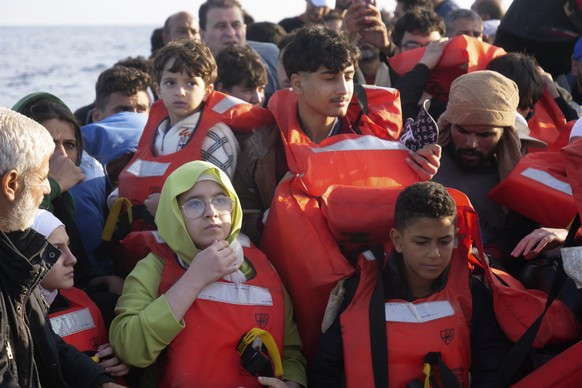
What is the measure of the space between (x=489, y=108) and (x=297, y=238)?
1224 millimetres

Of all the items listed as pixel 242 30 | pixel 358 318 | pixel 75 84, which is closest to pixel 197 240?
pixel 358 318

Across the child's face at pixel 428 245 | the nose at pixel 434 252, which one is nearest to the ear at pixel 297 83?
the child's face at pixel 428 245

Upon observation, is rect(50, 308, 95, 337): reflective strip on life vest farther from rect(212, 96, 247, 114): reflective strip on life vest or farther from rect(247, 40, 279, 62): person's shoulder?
rect(247, 40, 279, 62): person's shoulder

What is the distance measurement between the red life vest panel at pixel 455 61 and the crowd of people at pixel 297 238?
0.86 ft

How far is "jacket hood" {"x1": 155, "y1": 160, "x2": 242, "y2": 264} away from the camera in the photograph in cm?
368

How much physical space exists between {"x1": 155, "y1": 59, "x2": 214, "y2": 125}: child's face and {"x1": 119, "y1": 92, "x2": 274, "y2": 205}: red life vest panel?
0.20 ft

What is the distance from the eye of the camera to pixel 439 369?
346cm

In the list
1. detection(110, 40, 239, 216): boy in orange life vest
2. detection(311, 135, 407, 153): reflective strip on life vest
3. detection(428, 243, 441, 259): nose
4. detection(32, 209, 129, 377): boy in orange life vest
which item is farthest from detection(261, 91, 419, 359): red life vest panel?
detection(32, 209, 129, 377): boy in orange life vest

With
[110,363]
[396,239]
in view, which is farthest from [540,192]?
[110,363]

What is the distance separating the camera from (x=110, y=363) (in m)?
3.53

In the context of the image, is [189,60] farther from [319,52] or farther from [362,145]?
[362,145]

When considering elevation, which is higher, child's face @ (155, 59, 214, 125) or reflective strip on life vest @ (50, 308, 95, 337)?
child's face @ (155, 59, 214, 125)

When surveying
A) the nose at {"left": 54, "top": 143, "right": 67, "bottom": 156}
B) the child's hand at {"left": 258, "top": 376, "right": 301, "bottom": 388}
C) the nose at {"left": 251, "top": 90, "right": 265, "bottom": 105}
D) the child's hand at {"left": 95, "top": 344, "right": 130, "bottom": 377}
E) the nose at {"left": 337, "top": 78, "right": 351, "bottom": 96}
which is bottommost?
the child's hand at {"left": 258, "top": 376, "right": 301, "bottom": 388}

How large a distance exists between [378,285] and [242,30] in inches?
153
